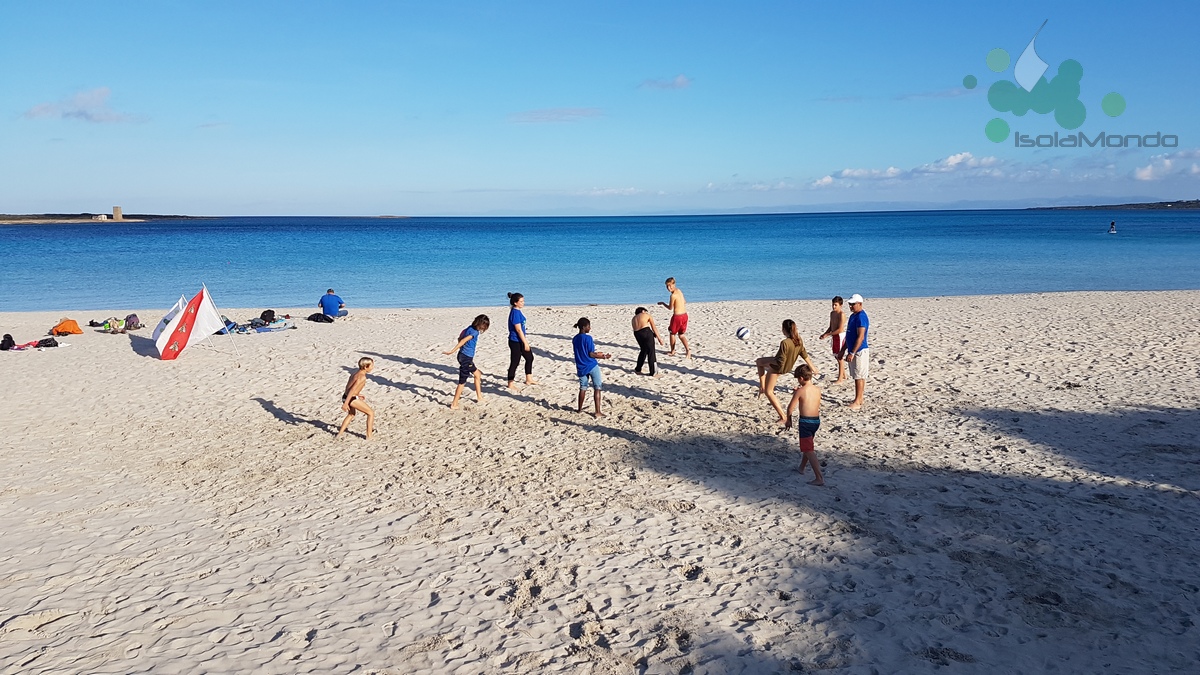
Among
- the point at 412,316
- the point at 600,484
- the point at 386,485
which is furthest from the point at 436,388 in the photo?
the point at 412,316

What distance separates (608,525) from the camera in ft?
23.1

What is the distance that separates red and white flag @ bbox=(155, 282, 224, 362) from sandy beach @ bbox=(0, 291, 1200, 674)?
1138mm

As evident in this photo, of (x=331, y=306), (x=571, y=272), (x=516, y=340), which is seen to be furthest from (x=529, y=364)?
(x=571, y=272)

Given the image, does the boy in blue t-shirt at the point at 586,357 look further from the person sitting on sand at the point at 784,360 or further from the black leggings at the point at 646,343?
the black leggings at the point at 646,343

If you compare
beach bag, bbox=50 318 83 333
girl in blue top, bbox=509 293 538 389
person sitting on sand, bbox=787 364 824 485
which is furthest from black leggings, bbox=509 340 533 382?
beach bag, bbox=50 318 83 333

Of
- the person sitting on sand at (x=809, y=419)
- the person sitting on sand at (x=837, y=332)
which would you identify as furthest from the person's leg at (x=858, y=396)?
the person sitting on sand at (x=809, y=419)

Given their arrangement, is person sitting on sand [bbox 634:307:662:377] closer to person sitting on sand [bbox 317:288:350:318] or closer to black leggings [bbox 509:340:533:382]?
black leggings [bbox 509:340:533:382]

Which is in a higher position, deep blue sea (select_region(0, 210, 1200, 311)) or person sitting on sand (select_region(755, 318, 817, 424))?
person sitting on sand (select_region(755, 318, 817, 424))

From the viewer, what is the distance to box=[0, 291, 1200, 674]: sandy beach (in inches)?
201

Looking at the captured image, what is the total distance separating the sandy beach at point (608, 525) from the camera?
5.11 meters

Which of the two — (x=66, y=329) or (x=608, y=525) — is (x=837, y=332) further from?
(x=66, y=329)

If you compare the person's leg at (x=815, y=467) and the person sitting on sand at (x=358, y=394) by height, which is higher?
the person sitting on sand at (x=358, y=394)

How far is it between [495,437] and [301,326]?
10.7 meters

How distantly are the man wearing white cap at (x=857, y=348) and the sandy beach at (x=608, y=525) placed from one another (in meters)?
0.39
